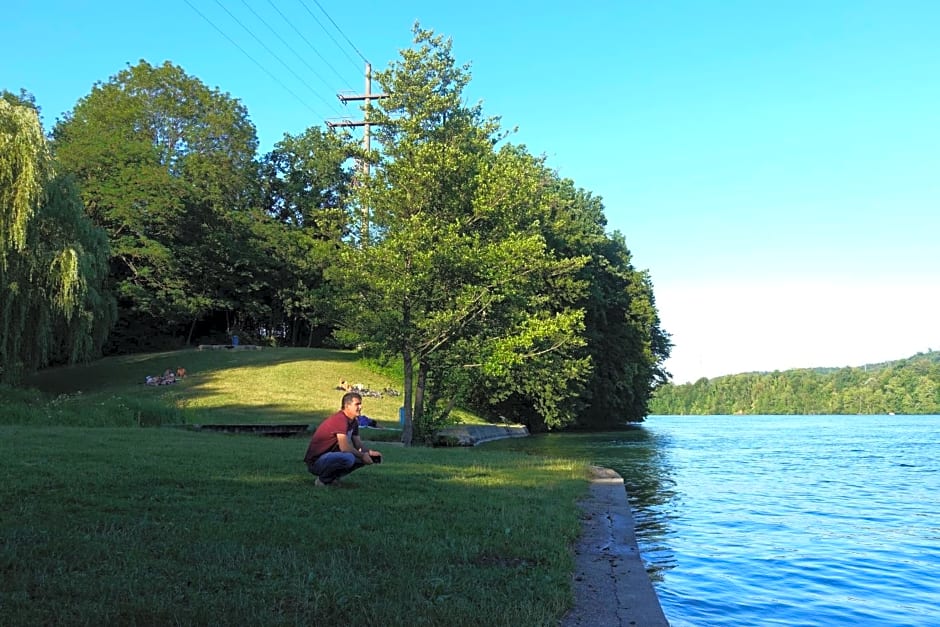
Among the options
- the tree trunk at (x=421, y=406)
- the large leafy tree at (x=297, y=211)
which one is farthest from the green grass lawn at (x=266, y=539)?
the large leafy tree at (x=297, y=211)

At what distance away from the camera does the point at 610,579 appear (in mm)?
6922

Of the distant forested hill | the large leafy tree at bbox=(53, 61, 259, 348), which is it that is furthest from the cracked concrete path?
the distant forested hill

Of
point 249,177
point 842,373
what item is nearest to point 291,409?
point 249,177

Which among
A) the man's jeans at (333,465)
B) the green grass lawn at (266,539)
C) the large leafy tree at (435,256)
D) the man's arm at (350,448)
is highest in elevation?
the large leafy tree at (435,256)

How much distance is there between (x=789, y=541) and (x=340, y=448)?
7.46 meters

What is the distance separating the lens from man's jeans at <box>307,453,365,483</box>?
10.3 meters

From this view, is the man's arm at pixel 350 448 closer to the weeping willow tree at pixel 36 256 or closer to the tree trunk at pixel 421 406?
the tree trunk at pixel 421 406

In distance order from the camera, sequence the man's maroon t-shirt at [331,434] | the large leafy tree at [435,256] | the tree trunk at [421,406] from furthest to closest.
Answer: the tree trunk at [421,406] → the large leafy tree at [435,256] → the man's maroon t-shirt at [331,434]

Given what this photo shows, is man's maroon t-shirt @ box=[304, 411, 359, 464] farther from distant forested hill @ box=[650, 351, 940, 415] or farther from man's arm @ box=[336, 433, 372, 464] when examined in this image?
distant forested hill @ box=[650, 351, 940, 415]

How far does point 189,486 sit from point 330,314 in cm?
1579

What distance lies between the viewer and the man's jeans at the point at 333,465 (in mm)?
10312

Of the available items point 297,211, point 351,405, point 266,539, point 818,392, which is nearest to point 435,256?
point 351,405

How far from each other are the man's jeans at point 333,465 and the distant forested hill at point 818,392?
130m

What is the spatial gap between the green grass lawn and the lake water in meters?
1.70
